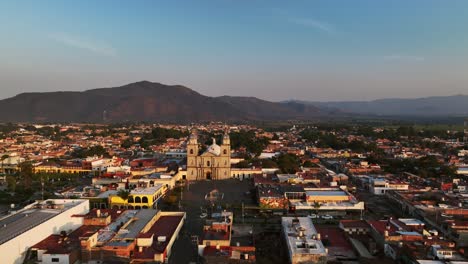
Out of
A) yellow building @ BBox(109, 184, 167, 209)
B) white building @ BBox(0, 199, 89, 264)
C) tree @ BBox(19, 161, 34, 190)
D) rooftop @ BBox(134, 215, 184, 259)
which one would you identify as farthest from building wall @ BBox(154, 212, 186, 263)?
tree @ BBox(19, 161, 34, 190)

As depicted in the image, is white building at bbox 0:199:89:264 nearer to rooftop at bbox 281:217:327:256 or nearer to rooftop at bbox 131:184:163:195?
rooftop at bbox 131:184:163:195

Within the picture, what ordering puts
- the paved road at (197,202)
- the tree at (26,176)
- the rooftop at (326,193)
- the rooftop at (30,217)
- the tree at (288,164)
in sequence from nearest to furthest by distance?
the rooftop at (30,217), the paved road at (197,202), the rooftop at (326,193), the tree at (26,176), the tree at (288,164)

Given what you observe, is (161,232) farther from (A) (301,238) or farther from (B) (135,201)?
(B) (135,201)

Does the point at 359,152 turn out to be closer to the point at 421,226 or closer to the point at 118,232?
the point at 421,226

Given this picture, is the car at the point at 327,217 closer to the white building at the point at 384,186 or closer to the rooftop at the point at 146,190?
the white building at the point at 384,186

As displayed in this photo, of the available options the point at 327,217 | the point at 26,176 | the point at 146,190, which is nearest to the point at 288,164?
the point at 327,217

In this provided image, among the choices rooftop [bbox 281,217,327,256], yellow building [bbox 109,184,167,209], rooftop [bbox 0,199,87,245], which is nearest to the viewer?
rooftop [bbox 281,217,327,256]

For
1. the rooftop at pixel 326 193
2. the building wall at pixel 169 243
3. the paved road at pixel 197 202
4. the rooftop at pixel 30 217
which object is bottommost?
the paved road at pixel 197 202

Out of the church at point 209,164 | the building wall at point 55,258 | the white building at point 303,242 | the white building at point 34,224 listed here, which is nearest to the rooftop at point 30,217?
the white building at point 34,224
